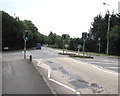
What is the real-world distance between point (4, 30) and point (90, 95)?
42.8 m

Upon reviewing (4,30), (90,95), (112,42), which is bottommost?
(90,95)

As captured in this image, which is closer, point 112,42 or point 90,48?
point 112,42

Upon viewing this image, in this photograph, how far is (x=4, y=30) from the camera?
46031 mm

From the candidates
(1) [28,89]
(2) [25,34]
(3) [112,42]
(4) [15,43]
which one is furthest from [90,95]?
(4) [15,43]

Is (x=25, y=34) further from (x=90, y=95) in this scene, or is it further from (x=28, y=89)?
(x=90, y=95)

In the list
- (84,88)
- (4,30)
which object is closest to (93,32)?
(4,30)

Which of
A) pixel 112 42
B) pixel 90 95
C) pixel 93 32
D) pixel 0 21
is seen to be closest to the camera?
pixel 90 95

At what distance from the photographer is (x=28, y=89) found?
766cm

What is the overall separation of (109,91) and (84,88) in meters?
1.16

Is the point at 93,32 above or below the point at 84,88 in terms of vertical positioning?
above

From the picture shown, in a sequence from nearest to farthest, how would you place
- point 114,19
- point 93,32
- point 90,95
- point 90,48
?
1. point 90,95
2. point 114,19
3. point 90,48
4. point 93,32

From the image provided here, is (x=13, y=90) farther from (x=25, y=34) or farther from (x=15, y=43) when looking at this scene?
(x=15, y=43)

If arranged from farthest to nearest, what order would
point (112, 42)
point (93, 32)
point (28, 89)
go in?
point (93, 32) → point (112, 42) → point (28, 89)

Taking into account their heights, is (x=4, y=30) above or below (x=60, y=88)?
above
